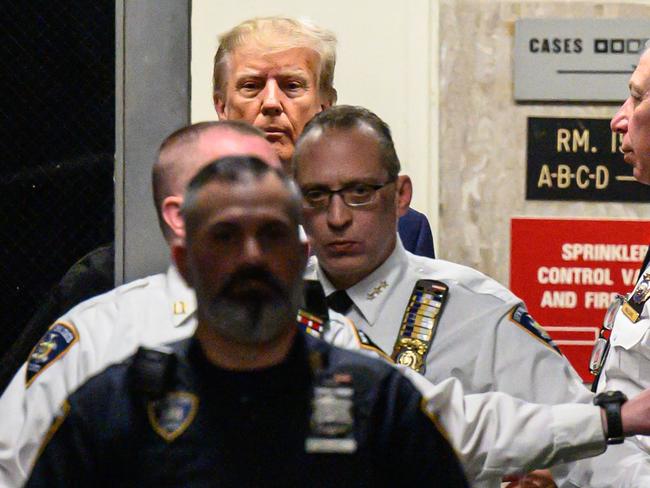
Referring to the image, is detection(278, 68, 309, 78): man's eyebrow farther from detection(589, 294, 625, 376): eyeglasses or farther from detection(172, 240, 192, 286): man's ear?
detection(172, 240, 192, 286): man's ear

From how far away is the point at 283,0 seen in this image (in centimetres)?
348

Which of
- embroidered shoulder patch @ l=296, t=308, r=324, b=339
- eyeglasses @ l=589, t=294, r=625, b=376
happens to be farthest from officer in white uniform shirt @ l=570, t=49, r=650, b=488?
embroidered shoulder patch @ l=296, t=308, r=324, b=339

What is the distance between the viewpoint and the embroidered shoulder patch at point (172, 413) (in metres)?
1.41

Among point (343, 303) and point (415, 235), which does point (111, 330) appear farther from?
point (415, 235)

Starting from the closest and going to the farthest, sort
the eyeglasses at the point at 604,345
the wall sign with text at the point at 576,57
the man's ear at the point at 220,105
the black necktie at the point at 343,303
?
the black necktie at the point at 343,303 < the eyeglasses at the point at 604,345 < the man's ear at the point at 220,105 < the wall sign with text at the point at 576,57

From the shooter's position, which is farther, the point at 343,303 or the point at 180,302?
the point at 343,303

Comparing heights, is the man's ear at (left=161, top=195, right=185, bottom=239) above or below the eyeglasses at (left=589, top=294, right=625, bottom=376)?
above

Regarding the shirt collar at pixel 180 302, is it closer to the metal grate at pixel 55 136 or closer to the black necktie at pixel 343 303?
the black necktie at pixel 343 303

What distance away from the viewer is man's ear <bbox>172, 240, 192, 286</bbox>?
1.46m

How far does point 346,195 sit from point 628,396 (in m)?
0.68

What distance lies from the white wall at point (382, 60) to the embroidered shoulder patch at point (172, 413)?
6.81 feet

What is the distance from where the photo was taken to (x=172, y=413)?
1.42 meters

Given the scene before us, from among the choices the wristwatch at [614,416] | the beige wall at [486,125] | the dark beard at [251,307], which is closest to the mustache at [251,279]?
the dark beard at [251,307]

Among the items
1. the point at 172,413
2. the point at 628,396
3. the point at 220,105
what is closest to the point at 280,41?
the point at 220,105
